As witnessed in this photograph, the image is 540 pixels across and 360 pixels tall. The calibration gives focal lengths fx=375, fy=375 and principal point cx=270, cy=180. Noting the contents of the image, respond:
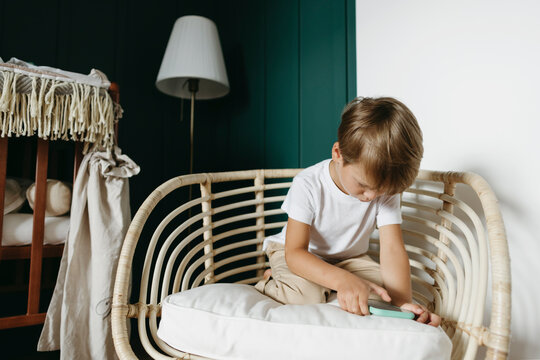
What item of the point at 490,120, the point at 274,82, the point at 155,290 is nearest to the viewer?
the point at 155,290

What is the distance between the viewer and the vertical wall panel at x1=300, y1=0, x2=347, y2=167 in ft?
4.09

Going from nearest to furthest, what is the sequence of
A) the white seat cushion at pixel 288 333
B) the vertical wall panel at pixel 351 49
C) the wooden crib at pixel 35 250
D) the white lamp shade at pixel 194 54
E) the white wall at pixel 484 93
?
1. the white seat cushion at pixel 288 333
2. the white wall at pixel 484 93
3. the wooden crib at pixel 35 250
4. the vertical wall panel at pixel 351 49
5. the white lamp shade at pixel 194 54

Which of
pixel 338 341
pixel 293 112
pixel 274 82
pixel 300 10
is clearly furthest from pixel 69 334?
pixel 300 10

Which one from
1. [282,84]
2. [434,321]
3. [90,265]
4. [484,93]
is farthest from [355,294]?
[282,84]

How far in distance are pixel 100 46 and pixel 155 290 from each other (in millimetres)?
1112

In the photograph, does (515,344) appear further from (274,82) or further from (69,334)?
(274,82)

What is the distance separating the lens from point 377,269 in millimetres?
853

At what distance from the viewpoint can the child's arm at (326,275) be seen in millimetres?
629

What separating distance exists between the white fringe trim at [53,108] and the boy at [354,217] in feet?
1.69

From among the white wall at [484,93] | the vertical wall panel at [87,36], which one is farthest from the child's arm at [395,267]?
the vertical wall panel at [87,36]

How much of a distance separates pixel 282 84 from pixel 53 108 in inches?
32.2

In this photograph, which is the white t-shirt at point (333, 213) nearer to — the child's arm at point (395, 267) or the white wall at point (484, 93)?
the child's arm at point (395, 267)

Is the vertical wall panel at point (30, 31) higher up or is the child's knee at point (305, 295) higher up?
the vertical wall panel at point (30, 31)

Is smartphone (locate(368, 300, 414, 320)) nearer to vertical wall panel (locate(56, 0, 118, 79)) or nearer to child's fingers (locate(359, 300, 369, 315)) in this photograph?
child's fingers (locate(359, 300, 369, 315))
